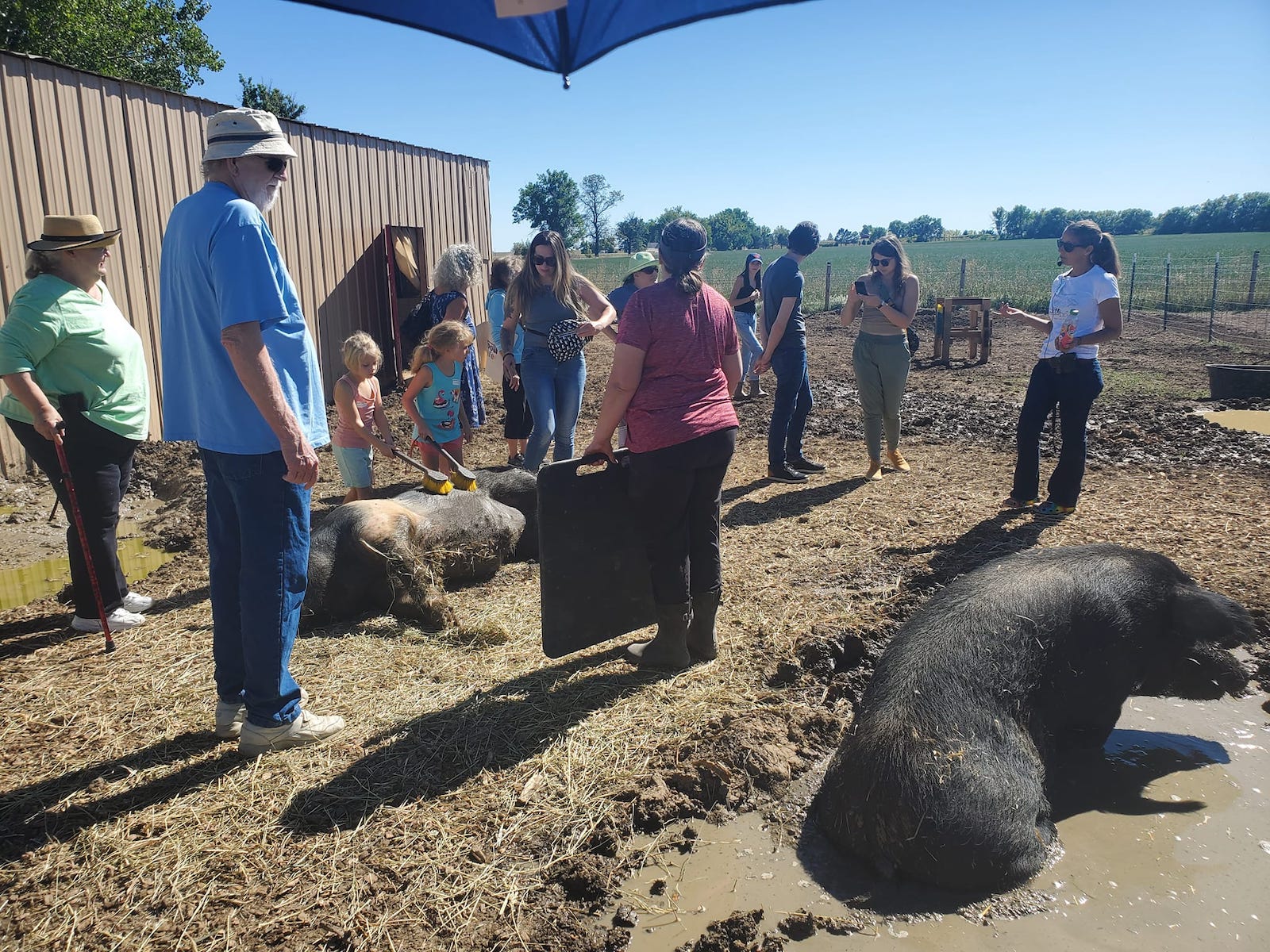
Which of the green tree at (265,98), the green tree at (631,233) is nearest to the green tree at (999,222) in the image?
the green tree at (631,233)

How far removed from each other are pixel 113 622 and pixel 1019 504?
585 cm

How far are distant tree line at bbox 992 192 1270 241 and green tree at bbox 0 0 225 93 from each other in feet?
298

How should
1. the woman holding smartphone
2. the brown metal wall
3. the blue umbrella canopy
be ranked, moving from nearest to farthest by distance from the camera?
the blue umbrella canopy
the woman holding smartphone
the brown metal wall

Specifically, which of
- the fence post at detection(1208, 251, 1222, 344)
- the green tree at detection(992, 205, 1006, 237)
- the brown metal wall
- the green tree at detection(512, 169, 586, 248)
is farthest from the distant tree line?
the brown metal wall

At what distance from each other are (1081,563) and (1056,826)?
124cm

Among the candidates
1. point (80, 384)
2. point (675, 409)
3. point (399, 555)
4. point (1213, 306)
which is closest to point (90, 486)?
point (80, 384)

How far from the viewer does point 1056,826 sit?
3072mm

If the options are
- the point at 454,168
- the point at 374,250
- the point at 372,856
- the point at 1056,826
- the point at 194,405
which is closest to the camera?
the point at 372,856

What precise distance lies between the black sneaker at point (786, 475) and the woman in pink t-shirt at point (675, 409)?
360 centimetres

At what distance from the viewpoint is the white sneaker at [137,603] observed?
14.6 feet

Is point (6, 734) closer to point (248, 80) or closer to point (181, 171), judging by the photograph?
point (181, 171)

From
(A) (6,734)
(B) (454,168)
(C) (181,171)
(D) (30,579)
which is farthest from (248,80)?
(A) (6,734)

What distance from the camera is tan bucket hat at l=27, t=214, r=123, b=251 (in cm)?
391

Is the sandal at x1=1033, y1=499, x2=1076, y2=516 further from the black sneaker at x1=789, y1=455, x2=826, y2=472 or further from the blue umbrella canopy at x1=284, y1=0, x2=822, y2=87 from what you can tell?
the blue umbrella canopy at x1=284, y1=0, x2=822, y2=87
